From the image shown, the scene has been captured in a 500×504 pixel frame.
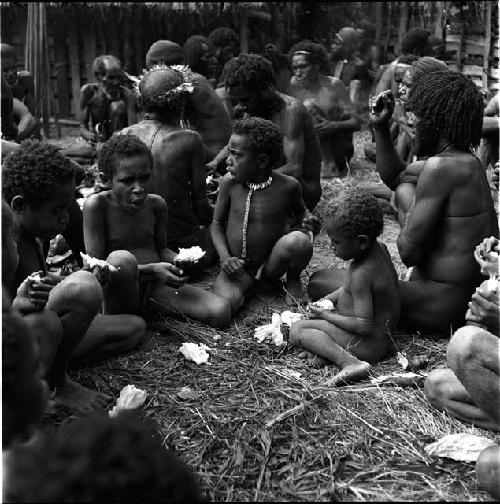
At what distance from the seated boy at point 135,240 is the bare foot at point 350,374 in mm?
1054

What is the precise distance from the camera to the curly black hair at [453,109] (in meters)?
4.16

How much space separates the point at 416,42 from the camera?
430 inches

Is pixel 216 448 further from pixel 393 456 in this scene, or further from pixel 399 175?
pixel 399 175

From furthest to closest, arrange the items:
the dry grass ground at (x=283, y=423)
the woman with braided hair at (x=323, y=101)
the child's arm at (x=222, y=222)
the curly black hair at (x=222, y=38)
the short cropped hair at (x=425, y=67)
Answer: the curly black hair at (x=222, y=38) < the woman with braided hair at (x=323, y=101) < the short cropped hair at (x=425, y=67) < the child's arm at (x=222, y=222) < the dry grass ground at (x=283, y=423)

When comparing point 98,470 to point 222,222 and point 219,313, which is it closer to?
point 219,313

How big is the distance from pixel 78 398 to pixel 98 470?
2.16m

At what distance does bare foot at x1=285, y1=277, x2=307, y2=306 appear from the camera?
5.00 meters

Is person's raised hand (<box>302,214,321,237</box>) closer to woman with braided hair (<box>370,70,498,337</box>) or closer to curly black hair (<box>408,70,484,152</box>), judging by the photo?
woman with braided hair (<box>370,70,498,337</box>)

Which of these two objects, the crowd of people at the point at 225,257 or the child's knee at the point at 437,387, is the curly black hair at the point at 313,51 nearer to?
the crowd of people at the point at 225,257

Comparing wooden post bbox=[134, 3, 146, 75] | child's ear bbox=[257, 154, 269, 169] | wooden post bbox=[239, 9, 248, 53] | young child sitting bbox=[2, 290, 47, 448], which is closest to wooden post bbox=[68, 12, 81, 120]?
wooden post bbox=[134, 3, 146, 75]

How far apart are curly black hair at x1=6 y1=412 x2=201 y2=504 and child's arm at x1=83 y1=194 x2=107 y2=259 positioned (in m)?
2.95

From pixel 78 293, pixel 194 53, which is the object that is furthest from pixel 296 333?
pixel 194 53

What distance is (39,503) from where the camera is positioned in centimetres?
147

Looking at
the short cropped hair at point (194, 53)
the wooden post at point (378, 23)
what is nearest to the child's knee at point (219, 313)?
the short cropped hair at point (194, 53)
